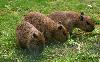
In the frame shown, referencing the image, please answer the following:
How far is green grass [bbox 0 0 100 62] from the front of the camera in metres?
10.8

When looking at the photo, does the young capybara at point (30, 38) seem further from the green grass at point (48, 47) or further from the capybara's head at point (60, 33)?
the capybara's head at point (60, 33)

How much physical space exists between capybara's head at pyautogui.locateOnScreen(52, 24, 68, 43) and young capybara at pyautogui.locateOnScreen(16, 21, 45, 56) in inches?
40.4

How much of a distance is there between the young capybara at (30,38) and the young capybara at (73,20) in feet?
5.46

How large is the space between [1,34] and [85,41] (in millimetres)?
2953

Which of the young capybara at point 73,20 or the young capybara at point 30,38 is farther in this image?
the young capybara at point 73,20

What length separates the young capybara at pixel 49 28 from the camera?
11.7 metres

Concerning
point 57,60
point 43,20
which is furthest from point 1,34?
point 57,60

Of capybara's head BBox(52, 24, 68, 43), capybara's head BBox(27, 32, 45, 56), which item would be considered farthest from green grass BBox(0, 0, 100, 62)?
capybara's head BBox(27, 32, 45, 56)

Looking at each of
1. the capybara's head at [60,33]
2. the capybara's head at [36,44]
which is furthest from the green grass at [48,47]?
the capybara's head at [36,44]

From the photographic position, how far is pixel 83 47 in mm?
11672

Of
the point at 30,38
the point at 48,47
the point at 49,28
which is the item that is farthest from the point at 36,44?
the point at 49,28

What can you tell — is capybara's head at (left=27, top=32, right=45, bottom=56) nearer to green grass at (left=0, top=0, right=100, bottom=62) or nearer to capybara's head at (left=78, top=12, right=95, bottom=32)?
green grass at (left=0, top=0, right=100, bottom=62)

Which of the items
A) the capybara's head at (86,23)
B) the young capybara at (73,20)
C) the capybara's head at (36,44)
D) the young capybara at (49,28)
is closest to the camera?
the capybara's head at (36,44)

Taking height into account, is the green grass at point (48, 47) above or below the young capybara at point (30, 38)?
below
